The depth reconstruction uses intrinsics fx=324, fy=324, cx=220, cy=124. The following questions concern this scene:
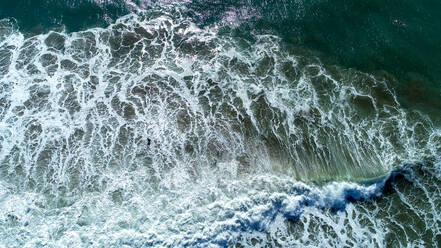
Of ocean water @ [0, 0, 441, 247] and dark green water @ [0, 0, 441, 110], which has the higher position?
dark green water @ [0, 0, 441, 110]

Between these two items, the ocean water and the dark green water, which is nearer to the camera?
the ocean water

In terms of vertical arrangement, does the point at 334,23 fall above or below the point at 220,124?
above

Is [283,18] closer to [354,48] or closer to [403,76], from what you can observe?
[354,48]

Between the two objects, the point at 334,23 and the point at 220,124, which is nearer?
the point at 220,124

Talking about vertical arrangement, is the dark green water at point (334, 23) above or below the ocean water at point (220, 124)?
above

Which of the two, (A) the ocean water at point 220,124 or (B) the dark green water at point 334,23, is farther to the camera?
(B) the dark green water at point 334,23

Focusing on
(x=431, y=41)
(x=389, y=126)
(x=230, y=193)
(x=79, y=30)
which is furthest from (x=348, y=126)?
(x=79, y=30)

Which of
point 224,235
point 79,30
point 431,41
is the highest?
point 431,41

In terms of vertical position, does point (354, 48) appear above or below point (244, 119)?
above
